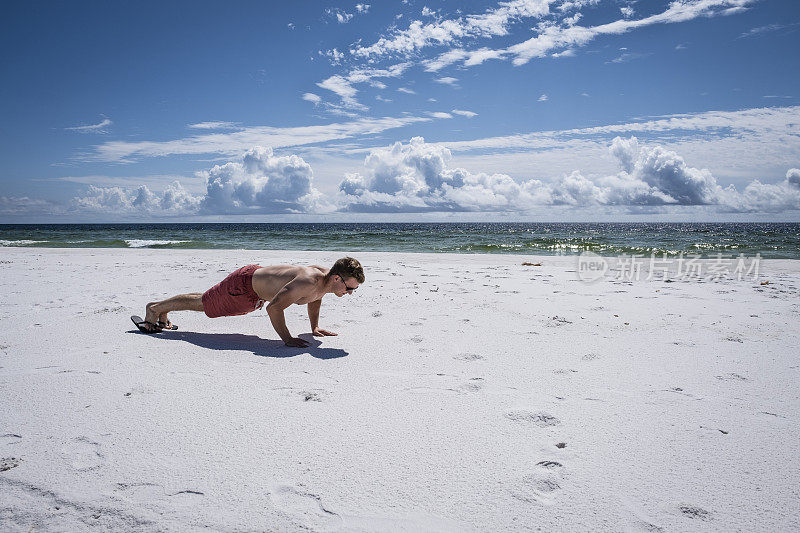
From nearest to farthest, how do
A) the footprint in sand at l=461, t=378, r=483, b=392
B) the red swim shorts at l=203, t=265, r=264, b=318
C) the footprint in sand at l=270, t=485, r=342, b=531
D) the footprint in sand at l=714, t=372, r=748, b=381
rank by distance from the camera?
the footprint in sand at l=270, t=485, r=342, b=531
the footprint in sand at l=461, t=378, r=483, b=392
the footprint in sand at l=714, t=372, r=748, b=381
the red swim shorts at l=203, t=265, r=264, b=318

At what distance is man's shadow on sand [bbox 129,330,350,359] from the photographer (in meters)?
3.92

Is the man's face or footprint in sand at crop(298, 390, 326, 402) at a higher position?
the man's face

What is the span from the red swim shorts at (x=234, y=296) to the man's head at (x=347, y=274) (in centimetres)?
90

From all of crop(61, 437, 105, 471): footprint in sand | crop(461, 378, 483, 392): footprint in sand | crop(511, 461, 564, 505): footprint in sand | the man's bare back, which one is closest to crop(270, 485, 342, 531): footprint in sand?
crop(511, 461, 564, 505): footprint in sand

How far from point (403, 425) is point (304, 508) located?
0.86 m

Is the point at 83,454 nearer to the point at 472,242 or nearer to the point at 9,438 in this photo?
the point at 9,438

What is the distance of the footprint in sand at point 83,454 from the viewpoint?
6.98 feet

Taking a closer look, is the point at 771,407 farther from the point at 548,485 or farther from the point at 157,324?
the point at 157,324

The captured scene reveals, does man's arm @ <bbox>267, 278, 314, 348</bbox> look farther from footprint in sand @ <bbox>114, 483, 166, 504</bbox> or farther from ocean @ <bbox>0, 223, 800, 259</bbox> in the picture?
ocean @ <bbox>0, 223, 800, 259</bbox>

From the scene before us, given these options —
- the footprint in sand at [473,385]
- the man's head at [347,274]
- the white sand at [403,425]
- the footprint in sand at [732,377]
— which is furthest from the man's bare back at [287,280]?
the footprint in sand at [732,377]

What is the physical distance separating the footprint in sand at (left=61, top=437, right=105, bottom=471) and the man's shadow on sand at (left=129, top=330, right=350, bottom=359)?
1.60m

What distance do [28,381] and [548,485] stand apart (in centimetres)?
356

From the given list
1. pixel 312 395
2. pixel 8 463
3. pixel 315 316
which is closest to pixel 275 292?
pixel 315 316

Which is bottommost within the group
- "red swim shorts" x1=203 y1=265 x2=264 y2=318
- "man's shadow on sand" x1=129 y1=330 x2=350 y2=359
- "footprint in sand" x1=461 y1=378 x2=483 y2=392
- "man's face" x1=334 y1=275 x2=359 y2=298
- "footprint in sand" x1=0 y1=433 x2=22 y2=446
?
"footprint in sand" x1=0 y1=433 x2=22 y2=446
